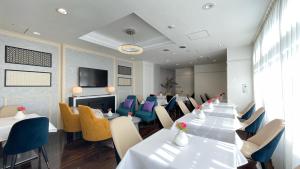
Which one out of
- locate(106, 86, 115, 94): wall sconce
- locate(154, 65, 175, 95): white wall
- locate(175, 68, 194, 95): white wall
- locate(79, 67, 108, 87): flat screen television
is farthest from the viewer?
locate(175, 68, 194, 95): white wall

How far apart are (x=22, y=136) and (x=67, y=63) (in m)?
3.00

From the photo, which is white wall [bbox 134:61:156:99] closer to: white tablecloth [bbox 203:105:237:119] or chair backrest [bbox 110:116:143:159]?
white tablecloth [bbox 203:105:237:119]

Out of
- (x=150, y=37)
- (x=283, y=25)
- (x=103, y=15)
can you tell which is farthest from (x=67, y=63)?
(x=283, y=25)

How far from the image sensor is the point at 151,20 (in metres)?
2.68

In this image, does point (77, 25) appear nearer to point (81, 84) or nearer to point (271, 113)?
point (81, 84)

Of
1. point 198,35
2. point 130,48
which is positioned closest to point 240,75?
point 198,35

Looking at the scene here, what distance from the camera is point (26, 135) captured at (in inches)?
71.6

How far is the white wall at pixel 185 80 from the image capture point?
32.5 ft

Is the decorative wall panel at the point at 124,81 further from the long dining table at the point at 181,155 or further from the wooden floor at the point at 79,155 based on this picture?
the long dining table at the point at 181,155

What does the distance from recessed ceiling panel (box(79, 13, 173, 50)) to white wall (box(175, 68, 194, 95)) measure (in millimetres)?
6130

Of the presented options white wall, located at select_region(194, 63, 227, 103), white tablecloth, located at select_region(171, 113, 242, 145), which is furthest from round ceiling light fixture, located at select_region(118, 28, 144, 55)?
white wall, located at select_region(194, 63, 227, 103)

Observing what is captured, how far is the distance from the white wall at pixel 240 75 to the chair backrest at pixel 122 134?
4.37 metres

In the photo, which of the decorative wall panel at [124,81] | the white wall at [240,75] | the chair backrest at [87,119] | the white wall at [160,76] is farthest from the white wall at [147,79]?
the chair backrest at [87,119]

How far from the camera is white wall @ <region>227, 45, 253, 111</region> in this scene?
4.46 meters
